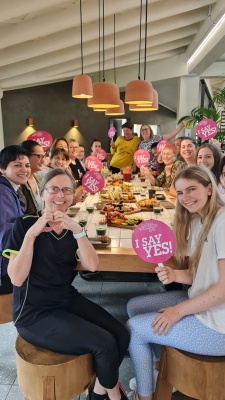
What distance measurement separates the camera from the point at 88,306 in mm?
1788

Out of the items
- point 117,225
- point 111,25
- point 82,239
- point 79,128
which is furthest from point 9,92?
point 82,239

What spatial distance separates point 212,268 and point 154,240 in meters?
0.32

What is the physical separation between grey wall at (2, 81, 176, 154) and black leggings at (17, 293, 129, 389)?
31.5ft

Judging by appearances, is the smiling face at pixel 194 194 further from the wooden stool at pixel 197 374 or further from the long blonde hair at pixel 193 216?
the wooden stool at pixel 197 374

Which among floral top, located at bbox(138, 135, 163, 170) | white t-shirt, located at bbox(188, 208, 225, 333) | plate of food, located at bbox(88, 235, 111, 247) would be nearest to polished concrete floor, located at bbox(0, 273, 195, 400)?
white t-shirt, located at bbox(188, 208, 225, 333)

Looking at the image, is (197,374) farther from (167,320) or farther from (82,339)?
(82,339)

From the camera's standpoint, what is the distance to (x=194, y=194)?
1.67m

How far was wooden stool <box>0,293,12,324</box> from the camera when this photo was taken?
6.31 ft

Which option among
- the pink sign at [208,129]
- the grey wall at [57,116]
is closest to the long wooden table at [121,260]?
the pink sign at [208,129]

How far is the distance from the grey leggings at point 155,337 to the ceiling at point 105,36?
3707 millimetres

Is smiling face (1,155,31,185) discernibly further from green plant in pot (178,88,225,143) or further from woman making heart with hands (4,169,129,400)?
green plant in pot (178,88,225,143)

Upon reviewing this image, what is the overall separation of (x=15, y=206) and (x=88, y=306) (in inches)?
31.0

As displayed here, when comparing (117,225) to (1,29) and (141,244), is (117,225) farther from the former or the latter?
(1,29)

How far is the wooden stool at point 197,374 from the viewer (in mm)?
1445
